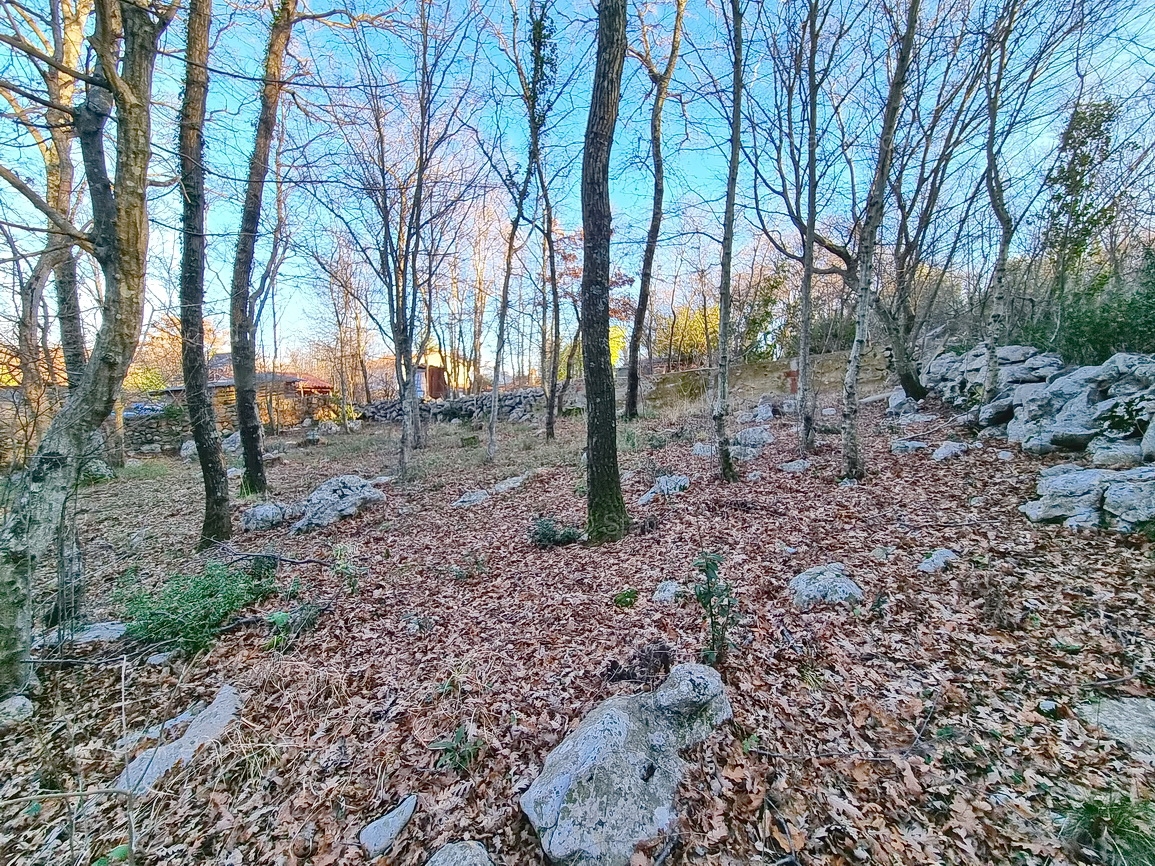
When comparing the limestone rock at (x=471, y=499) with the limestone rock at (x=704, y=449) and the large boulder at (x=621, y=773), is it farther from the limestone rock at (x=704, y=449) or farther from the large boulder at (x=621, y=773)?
the large boulder at (x=621, y=773)

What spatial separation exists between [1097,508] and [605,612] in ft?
12.9

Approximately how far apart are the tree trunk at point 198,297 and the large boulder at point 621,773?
5.56m

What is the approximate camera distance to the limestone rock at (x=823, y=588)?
3096mm

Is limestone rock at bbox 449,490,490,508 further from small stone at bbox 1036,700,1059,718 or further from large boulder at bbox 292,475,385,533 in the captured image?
small stone at bbox 1036,700,1059,718

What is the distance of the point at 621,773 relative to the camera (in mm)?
1977

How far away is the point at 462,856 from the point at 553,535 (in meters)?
3.08

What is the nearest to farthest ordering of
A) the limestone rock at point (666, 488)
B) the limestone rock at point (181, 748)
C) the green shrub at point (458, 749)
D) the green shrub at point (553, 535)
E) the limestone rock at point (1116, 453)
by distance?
the green shrub at point (458, 749)
the limestone rock at point (181, 748)
the limestone rock at point (1116, 453)
the green shrub at point (553, 535)
the limestone rock at point (666, 488)

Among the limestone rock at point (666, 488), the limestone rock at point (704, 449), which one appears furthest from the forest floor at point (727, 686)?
the limestone rock at point (704, 449)

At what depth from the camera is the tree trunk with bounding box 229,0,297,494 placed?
22.2ft

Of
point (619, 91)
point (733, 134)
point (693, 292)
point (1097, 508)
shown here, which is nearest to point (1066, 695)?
point (1097, 508)

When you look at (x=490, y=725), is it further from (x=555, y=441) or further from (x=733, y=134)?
(x=555, y=441)

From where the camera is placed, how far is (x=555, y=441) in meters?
11.1

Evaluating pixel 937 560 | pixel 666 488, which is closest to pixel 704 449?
pixel 666 488

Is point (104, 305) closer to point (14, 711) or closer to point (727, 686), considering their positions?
point (14, 711)
